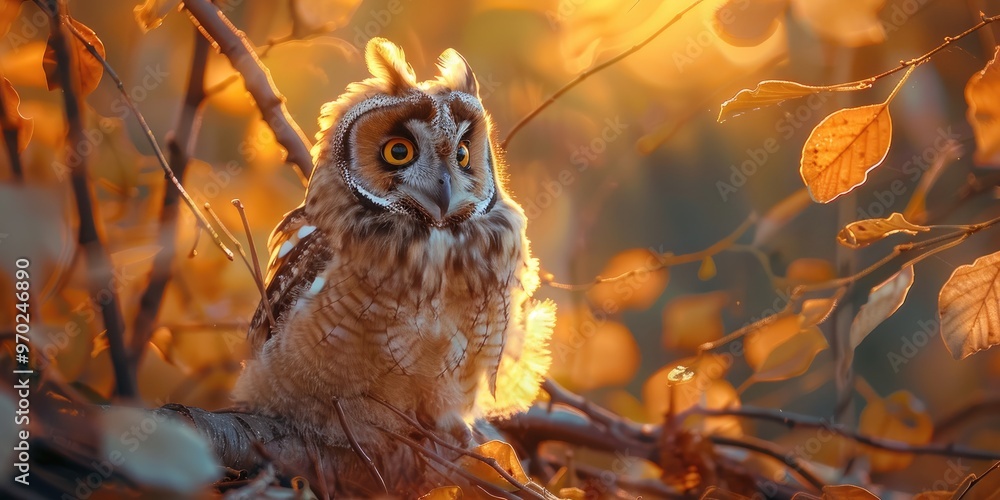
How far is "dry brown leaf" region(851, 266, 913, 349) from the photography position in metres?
0.84

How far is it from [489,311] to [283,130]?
62 centimetres

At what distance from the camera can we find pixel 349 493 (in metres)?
1.25

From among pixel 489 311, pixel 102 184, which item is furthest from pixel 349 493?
pixel 102 184

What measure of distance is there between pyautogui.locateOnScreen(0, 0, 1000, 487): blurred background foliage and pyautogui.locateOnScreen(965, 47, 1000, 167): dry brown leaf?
0.37ft

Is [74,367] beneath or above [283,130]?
beneath

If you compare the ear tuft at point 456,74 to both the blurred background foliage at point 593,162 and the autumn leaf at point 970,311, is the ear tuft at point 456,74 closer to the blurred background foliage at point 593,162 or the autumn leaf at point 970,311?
the blurred background foliage at point 593,162

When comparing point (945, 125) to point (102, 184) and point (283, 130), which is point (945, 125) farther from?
point (102, 184)

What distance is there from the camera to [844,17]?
1.14 meters

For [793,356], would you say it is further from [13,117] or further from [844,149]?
[13,117]

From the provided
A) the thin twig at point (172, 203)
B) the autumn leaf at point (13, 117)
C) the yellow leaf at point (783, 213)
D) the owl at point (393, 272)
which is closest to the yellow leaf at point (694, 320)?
the yellow leaf at point (783, 213)

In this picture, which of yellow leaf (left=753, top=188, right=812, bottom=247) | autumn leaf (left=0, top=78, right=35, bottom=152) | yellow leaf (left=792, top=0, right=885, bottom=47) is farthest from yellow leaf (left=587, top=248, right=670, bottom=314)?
autumn leaf (left=0, top=78, right=35, bottom=152)

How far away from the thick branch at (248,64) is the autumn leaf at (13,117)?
1.43ft

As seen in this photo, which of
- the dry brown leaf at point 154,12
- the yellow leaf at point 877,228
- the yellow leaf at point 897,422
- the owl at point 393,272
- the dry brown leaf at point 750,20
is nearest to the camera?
the yellow leaf at point 877,228

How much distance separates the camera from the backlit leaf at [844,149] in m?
0.90
